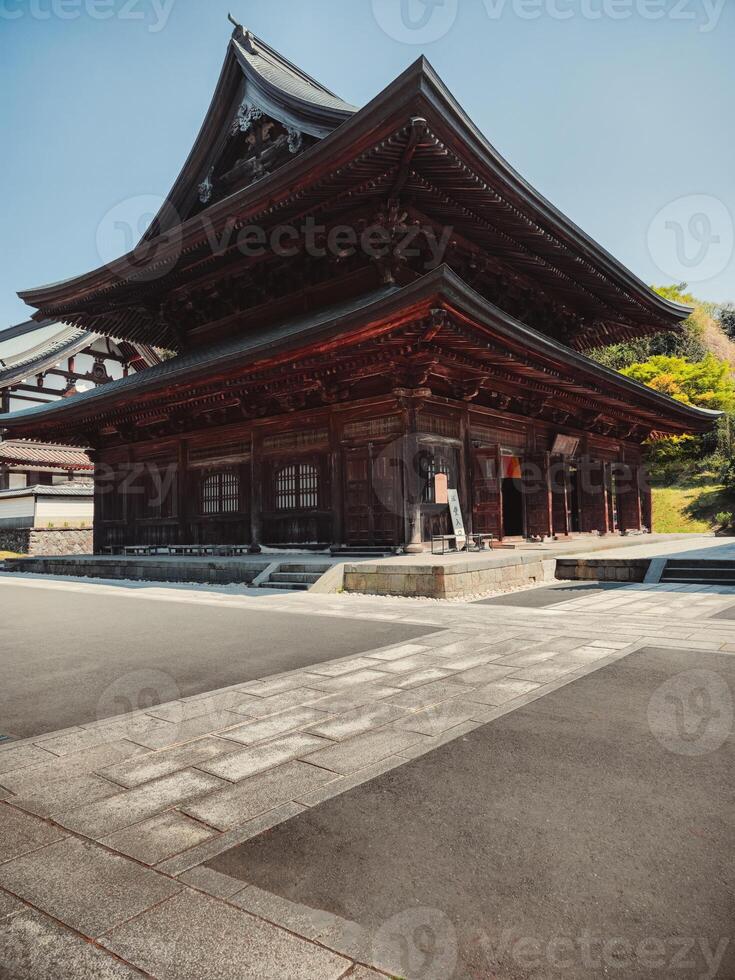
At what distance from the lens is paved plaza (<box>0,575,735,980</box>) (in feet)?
5.30

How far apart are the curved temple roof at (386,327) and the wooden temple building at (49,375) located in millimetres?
9055

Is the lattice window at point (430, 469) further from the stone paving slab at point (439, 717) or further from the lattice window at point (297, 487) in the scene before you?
A: the stone paving slab at point (439, 717)

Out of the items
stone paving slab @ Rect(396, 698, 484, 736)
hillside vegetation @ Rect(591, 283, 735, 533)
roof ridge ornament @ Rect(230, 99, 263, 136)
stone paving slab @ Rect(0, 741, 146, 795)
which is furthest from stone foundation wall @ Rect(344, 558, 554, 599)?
hillside vegetation @ Rect(591, 283, 735, 533)

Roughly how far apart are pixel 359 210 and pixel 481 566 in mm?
7600

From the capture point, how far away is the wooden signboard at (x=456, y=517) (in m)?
11.9

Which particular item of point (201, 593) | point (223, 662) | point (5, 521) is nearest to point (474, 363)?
point (201, 593)

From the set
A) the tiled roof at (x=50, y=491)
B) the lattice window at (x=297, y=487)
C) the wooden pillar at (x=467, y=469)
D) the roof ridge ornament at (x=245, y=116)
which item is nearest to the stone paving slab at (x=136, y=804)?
the wooden pillar at (x=467, y=469)

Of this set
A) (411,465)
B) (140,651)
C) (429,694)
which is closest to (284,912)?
(429,694)

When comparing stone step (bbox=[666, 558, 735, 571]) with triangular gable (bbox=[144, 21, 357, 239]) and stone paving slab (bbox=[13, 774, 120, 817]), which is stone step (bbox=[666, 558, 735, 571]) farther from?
triangular gable (bbox=[144, 21, 357, 239])

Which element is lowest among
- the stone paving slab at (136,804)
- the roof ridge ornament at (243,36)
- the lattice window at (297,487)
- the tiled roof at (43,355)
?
the stone paving slab at (136,804)

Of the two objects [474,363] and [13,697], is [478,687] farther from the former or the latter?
[474,363]

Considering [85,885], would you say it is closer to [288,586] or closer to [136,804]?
[136,804]

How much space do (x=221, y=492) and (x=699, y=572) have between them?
10.5 m

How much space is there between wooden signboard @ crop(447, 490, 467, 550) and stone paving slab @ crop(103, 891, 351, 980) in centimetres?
1033
